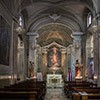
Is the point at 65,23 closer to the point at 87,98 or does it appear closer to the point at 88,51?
the point at 88,51

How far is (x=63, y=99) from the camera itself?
16297 millimetres

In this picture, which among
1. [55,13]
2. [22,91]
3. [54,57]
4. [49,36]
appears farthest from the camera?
[54,57]

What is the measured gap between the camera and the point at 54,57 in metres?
42.2

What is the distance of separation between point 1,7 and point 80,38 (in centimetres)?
1655

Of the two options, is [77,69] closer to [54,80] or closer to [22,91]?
[54,80]

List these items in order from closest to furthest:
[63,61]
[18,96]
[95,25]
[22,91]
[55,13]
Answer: [18,96] < [22,91] < [95,25] < [55,13] < [63,61]

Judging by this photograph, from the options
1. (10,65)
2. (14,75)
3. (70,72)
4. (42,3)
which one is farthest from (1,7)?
(70,72)

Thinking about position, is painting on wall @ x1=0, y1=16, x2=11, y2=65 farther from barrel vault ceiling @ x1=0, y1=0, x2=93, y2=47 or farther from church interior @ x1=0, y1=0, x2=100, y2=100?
barrel vault ceiling @ x1=0, y1=0, x2=93, y2=47

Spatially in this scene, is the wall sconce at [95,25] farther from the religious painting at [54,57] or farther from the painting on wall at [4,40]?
the religious painting at [54,57]

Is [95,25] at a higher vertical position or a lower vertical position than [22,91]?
higher

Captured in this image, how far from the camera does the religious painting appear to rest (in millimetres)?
42062

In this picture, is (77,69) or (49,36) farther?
(49,36)

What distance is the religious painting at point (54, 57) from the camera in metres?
42.1

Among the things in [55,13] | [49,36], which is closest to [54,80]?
[49,36]
